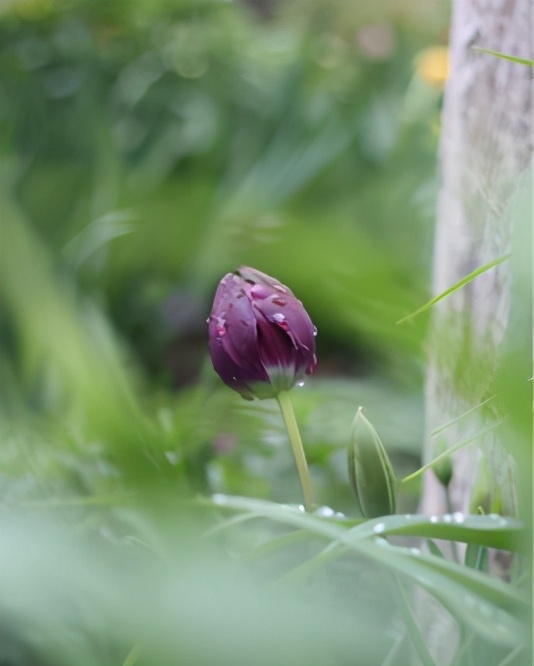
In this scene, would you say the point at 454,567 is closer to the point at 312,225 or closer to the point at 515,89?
the point at 312,225

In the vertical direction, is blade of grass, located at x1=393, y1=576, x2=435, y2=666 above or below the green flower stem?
below

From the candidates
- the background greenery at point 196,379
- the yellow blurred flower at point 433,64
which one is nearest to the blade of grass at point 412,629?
the background greenery at point 196,379

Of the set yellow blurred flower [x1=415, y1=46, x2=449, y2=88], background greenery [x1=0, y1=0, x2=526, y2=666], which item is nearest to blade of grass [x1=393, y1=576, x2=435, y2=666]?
background greenery [x1=0, y1=0, x2=526, y2=666]

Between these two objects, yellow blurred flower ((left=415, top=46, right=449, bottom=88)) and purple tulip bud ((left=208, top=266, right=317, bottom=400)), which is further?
yellow blurred flower ((left=415, top=46, right=449, bottom=88))

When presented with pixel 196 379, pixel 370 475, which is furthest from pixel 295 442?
pixel 196 379

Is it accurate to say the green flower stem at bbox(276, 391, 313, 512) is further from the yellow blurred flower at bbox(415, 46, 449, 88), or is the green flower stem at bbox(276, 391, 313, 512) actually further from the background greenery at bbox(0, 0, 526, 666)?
the yellow blurred flower at bbox(415, 46, 449, 88)

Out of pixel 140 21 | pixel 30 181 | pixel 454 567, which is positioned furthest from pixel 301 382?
pixel 140 21

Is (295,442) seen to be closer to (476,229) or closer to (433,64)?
(476,229)
